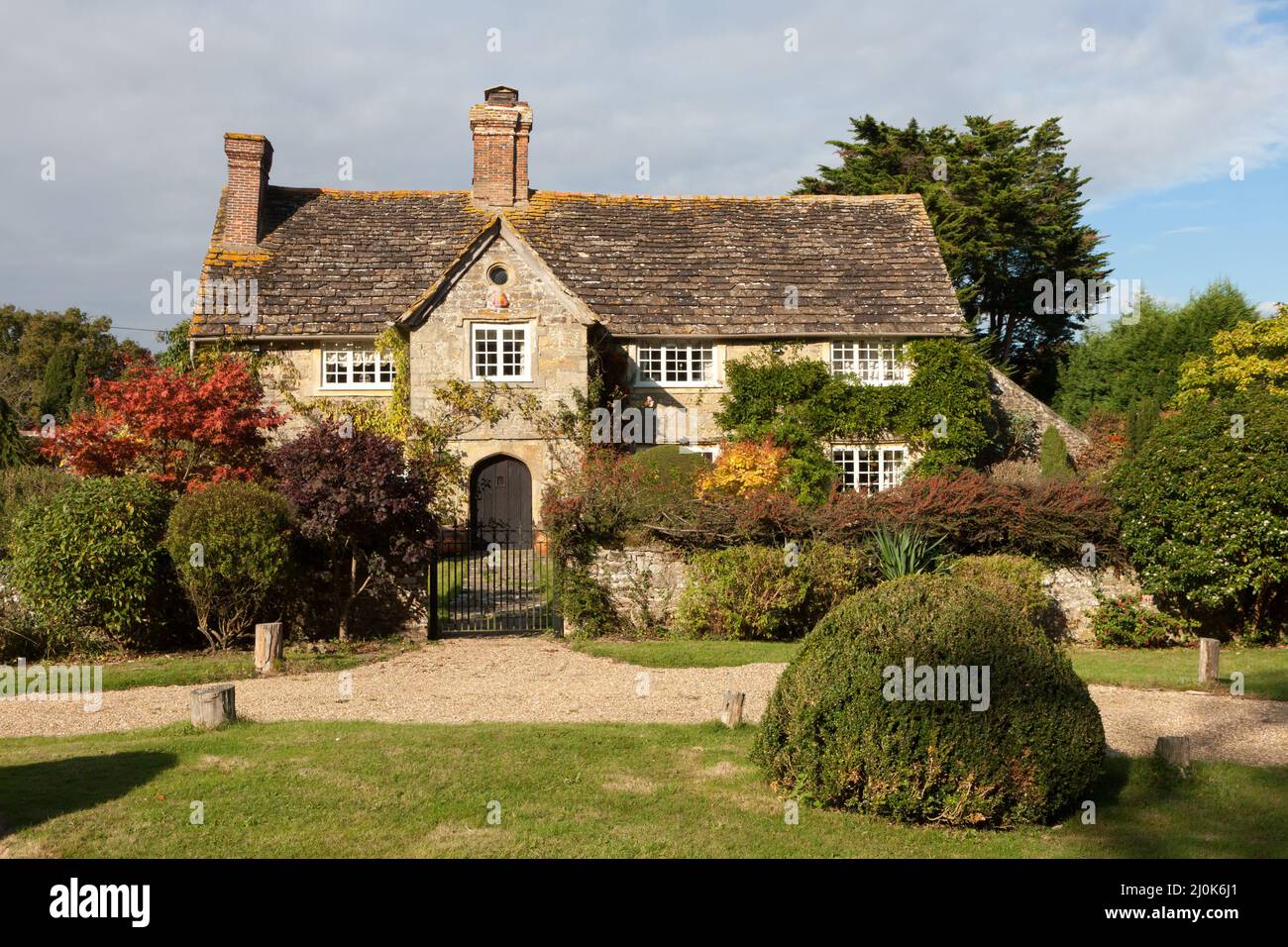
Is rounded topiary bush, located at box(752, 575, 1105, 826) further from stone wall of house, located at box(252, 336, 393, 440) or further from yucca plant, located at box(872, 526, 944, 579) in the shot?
stone wall of house, located at box(252, 336, 393, 440)

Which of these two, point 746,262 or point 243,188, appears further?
point 746,262

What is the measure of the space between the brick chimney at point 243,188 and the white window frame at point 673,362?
10.6 metres

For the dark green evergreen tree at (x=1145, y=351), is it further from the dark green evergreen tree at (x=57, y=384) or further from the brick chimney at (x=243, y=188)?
the dark green evergreen tree at (x=57, y=384)

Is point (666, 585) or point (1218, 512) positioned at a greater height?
point (1218, 512)

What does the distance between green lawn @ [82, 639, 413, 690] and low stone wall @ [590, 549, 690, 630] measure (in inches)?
130

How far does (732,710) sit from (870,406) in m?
15.8

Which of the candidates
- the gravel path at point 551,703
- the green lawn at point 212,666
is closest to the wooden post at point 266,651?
the green lawn at point 212,666

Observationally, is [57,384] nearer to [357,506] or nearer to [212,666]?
[357,506]

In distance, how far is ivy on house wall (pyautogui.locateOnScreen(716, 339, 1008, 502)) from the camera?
936 inches

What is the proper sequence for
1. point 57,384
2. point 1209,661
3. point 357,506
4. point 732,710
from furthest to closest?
point 57,384
point 357,506
point 1209,661
point 732,710

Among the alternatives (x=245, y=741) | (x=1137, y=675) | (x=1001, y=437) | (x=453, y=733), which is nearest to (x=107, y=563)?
(x=245, y=741)

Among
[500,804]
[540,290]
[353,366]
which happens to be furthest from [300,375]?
[500,804]

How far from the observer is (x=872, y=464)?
24.4m
